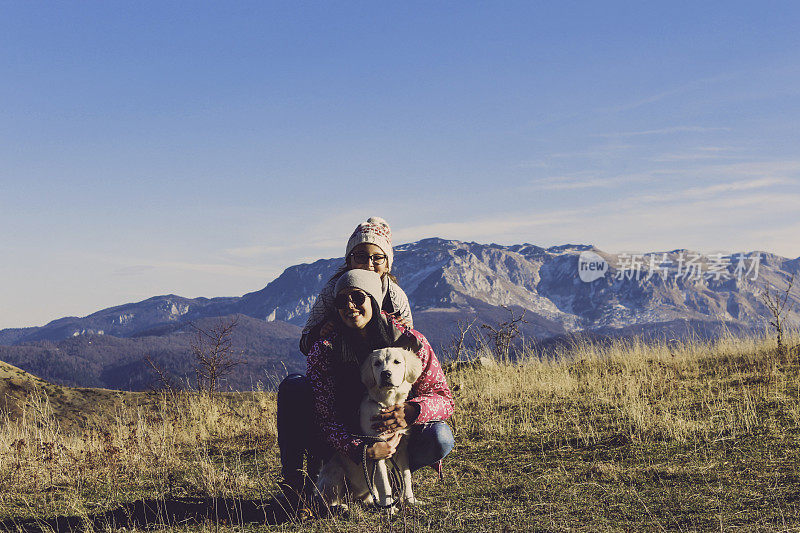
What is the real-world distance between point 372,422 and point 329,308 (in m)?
0.90

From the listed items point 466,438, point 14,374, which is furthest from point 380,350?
point 14,374

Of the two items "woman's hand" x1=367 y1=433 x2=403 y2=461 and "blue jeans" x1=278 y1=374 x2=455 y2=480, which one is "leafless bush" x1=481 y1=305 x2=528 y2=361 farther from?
"woman's hand" x1=367 y1=433 x2=403 y2=461

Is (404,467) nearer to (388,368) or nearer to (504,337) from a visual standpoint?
(388,368)

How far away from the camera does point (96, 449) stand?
265 inches

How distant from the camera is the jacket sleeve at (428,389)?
4066 millimetres

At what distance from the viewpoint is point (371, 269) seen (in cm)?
472

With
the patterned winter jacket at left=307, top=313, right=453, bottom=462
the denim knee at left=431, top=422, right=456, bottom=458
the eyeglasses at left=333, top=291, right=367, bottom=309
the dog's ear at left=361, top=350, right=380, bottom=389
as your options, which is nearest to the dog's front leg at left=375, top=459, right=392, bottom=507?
the patterned winter jacket at left=307, top=313, right=453, bottom=462

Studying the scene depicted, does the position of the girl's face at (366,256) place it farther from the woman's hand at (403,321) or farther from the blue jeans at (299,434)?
the blue jeans at (299,434)

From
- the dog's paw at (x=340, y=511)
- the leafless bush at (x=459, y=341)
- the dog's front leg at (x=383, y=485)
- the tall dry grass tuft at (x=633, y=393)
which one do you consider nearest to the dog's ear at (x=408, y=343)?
the dog's front leg at (x=383, y=485)

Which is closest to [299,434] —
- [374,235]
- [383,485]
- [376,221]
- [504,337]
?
[383,485]

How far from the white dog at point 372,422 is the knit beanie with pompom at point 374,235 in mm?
1035

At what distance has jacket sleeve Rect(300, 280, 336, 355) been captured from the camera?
4.34m

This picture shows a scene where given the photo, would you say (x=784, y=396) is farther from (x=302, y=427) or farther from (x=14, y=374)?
(x=14, y=374)

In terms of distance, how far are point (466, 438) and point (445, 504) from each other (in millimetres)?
2499
